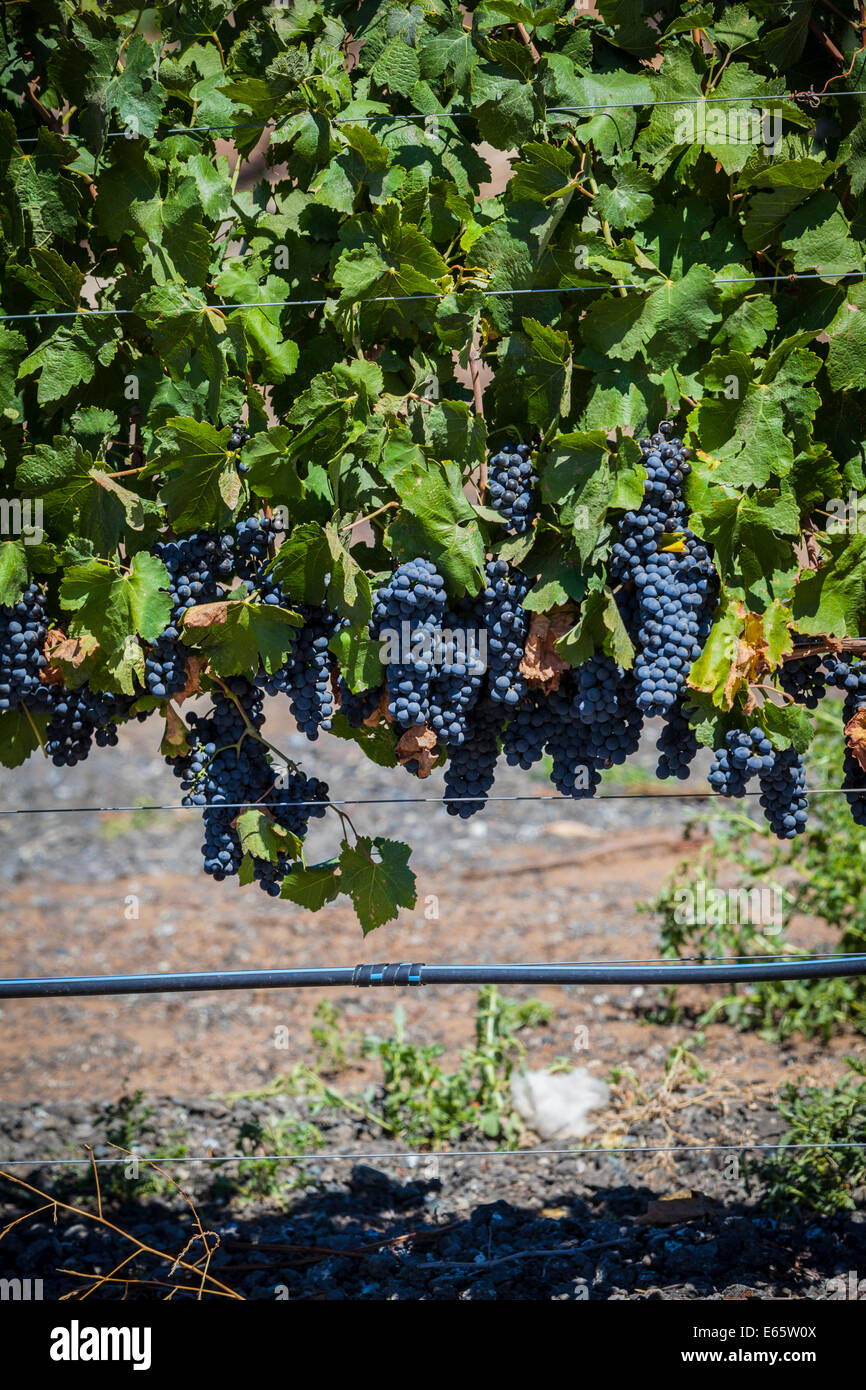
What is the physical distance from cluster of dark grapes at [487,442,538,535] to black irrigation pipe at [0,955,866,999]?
908 millimetres

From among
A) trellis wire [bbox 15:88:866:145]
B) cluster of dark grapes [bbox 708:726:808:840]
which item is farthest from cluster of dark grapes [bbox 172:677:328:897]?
trellis wire [bbox 15:88:866:145]

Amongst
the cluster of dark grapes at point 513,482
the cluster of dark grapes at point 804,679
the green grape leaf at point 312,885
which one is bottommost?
the green grape leaf at point 312,885

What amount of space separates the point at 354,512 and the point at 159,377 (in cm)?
50

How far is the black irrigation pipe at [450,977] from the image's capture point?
253cm

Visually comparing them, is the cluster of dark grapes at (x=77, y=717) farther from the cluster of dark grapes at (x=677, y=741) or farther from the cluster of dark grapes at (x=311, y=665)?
the cluster of dark grapes at (x=677, y=741)

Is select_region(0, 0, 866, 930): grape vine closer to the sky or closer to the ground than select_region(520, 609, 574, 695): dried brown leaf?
closer to the sky

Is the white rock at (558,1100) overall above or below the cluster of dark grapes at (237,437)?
below

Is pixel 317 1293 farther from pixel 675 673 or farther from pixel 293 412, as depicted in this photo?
pixel 293 412

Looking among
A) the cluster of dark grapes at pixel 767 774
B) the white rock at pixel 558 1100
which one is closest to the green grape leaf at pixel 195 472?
the cluster of dark grapes at pixel 767 774

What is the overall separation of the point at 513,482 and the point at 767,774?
78cm

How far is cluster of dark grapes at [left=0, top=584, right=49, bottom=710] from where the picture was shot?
272 centimetres

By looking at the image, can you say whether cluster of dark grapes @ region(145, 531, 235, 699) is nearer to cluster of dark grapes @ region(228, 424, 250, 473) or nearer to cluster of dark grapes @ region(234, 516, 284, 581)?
cluster of dark grapes @ region(234, 516, 284, 581)

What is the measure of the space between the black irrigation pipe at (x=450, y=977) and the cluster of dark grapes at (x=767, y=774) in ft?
0.92

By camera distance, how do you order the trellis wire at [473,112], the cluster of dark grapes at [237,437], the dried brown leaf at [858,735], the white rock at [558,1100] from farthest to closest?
the white rock at [558,1100], the cluster of dark grapes at [237,437], the dried brown leaf at [858,735], the trellis wire at [473,112]
